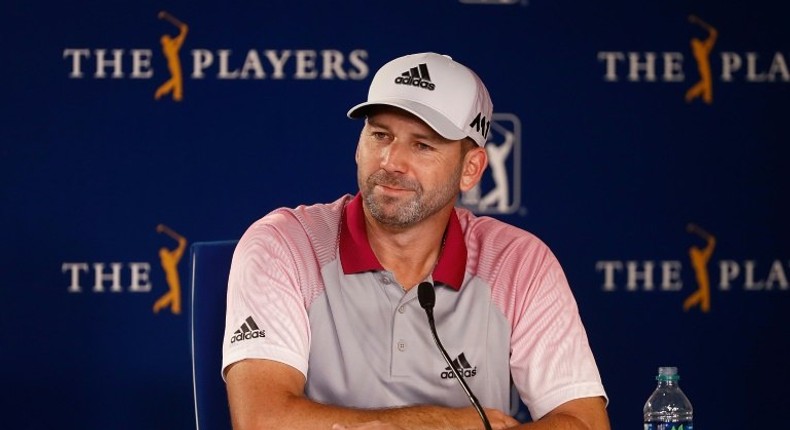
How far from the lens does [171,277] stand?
3783 millimetres

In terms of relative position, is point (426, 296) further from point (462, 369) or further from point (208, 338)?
point (208, 338)

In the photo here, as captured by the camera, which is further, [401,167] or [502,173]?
[502,173]

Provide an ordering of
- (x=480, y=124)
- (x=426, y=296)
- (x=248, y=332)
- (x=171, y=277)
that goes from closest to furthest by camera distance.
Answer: (x=426, y=296) < (x=248, y=332) < (x=480, y=124) < (x=171, y=277)

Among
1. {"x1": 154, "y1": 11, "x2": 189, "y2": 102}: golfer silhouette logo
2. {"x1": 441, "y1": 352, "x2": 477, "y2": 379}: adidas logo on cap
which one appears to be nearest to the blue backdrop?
{"x1": 154, "y1": 11, "x2": 189, "y2": 102}: golfer silhouette logo

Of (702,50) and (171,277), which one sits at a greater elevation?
(702,50)

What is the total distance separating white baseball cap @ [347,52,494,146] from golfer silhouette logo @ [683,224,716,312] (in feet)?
4.85

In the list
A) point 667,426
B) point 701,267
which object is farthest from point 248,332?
point 701,267

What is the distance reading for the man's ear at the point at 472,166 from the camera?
2719mm

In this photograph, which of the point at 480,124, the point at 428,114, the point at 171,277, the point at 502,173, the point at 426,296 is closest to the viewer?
the point at 426,296

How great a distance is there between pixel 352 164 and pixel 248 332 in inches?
58.0

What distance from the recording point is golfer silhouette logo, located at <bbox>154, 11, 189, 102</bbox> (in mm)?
3801

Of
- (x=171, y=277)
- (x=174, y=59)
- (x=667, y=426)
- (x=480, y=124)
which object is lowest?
(x=667, y=426)

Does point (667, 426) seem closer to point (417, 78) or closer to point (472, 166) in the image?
point (472, 166)

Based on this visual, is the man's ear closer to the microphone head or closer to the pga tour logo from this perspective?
the microphone head
